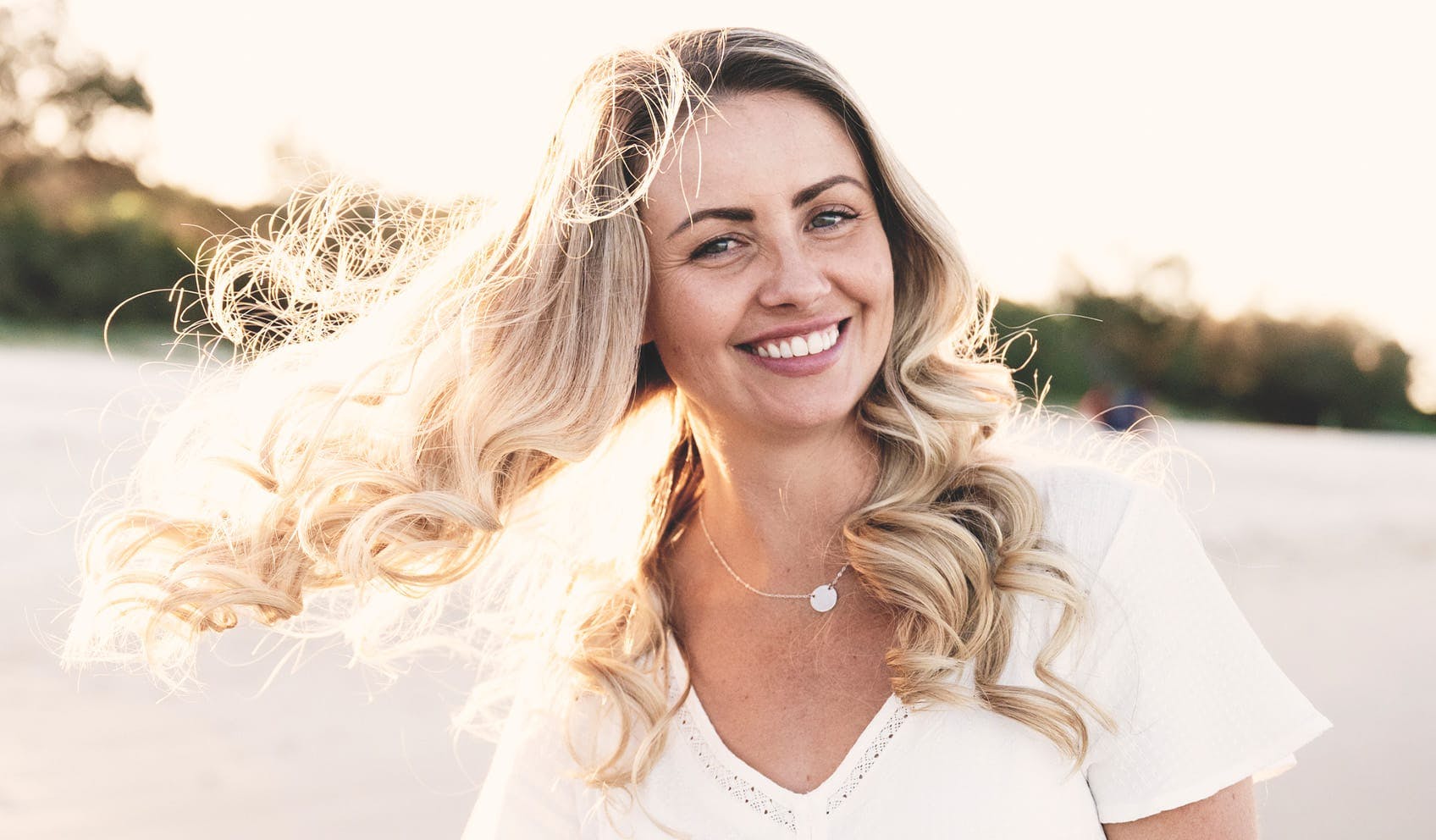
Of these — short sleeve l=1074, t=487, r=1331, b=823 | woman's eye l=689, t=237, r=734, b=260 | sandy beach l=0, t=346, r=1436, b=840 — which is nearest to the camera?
short sleeve l=1074, t=487, r=1331, b=823

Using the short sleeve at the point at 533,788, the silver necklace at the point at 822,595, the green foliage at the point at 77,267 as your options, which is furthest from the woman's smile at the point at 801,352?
the green foliage at the point at 77,267

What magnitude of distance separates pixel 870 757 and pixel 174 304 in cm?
1408

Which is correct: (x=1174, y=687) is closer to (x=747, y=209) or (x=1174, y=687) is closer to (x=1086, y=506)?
(x=1086, y=506)

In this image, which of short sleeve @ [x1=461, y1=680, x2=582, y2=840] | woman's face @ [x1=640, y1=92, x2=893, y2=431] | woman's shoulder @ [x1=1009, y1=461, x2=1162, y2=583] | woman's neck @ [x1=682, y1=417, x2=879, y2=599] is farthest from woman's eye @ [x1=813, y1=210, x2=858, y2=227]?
short sleeve @ [x1=461, y1=680, x2=582, y2=840]

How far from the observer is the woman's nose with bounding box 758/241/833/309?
91.3 inches

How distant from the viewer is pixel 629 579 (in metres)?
2.81

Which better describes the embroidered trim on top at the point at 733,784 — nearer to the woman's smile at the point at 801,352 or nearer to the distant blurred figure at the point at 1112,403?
the woman's smile at the point at 801,352

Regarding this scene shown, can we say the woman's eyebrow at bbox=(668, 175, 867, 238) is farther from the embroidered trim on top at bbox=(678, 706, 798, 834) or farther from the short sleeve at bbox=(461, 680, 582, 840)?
the short sleeve at bbox=(461, 680, 582, 840)

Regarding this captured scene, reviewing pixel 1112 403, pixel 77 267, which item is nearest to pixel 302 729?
pixel 1112 403

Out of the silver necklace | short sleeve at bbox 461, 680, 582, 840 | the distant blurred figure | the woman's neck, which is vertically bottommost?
the distant blurred figure

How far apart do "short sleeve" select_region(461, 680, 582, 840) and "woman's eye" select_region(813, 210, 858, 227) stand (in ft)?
3.50

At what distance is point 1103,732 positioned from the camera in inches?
88.3

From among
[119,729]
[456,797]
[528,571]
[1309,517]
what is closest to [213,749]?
[119,729]

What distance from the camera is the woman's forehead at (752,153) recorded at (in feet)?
7.70
